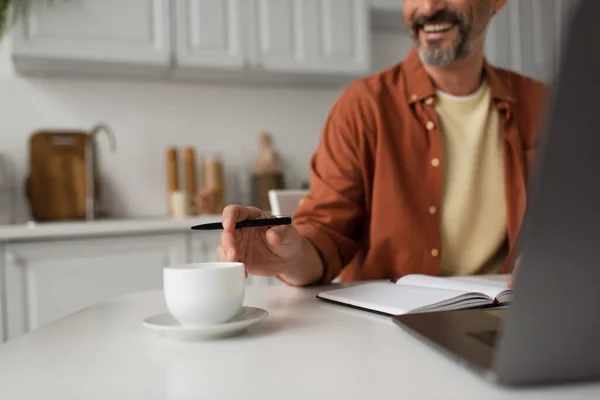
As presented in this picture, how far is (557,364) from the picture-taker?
380 millimetres

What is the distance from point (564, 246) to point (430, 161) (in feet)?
3.44

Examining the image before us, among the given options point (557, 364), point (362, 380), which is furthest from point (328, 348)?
point (557, 364)

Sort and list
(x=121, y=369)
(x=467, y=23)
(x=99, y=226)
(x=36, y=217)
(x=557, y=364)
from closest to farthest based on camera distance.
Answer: (x=557, y=364) → (x=121, y=369) → (x=467, y=23) → (x=99, y=226) → (x=36, y=217)

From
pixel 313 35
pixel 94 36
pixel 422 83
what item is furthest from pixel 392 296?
pixel 313 35

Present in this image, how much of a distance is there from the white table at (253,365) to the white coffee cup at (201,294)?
4 centimetres

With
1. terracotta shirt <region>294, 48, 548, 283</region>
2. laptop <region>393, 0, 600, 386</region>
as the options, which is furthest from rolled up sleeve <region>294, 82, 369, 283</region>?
laptop <region>393, 0, 600, 386</region>

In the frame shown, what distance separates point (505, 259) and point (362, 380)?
37.8 inches

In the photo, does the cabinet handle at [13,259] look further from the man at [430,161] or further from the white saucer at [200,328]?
the white saucer at [200,328]

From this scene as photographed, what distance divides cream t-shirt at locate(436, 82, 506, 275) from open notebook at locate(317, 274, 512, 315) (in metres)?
0.49

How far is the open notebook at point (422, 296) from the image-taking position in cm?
69

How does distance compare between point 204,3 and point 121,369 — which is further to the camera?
point 204,3

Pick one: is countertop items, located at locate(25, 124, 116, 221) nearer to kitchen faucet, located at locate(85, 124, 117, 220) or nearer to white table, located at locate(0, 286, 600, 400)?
kitchen faucet, located at locate(85, 124, 117, 220)

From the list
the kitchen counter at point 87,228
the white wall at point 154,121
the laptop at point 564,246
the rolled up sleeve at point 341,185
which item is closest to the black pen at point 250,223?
the rolled up sleeve at point 341,185

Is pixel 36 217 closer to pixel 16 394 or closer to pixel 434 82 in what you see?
pixel 434 82
